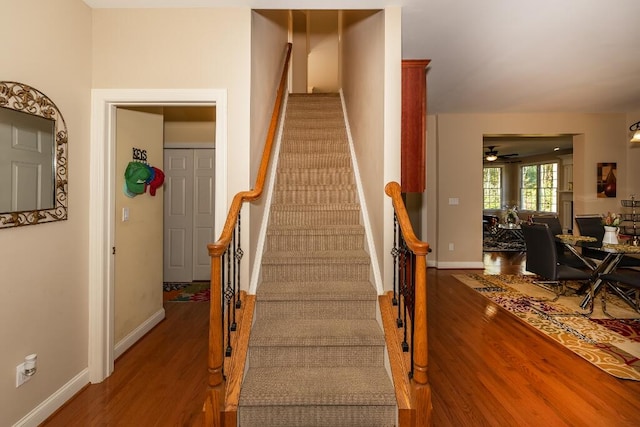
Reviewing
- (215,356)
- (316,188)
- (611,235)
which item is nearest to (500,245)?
(611,235)

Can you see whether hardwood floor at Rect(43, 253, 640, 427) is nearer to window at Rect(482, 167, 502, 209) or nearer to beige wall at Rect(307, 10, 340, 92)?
beige wall at Rect(307, 10, 340, 92)

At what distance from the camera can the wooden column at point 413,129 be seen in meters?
2.63

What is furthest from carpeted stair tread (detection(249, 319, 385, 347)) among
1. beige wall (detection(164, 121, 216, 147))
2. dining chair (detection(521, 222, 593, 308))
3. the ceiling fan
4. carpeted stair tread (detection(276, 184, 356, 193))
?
the ceiling fan

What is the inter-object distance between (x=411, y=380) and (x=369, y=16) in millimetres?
3200

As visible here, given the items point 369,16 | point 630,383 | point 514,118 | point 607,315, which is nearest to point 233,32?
point 369,16

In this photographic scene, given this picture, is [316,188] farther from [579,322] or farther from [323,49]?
[323,49]

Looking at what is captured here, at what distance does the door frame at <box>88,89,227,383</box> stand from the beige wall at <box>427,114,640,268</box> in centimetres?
477

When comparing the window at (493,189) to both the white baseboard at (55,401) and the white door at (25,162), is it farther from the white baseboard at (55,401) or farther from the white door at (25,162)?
the white door at (25,162)

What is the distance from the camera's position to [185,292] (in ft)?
15.2

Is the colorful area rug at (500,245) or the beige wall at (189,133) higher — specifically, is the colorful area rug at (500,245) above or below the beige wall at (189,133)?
below

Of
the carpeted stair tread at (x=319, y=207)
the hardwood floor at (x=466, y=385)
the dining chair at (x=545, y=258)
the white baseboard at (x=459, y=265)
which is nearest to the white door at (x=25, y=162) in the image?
the hardwood floor at (x=466, y=385)

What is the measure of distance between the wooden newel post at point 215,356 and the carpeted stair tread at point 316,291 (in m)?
0.62

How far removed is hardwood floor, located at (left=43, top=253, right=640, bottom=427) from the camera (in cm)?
205

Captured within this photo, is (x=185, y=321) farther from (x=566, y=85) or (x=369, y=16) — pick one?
(x=566, y=85)
